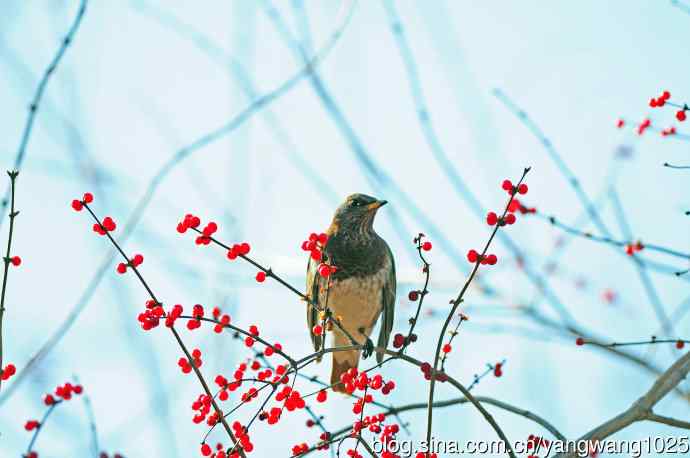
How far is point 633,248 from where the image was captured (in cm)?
423

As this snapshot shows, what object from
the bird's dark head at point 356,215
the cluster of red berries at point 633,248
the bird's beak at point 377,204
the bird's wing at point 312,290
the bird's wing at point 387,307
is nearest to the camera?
the cluster of red berries at point 633,248

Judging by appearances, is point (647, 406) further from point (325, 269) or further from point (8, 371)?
point (8, 371)

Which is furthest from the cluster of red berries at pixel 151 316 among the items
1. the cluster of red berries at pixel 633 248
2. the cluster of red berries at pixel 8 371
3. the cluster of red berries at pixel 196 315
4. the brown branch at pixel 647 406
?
the cluster of red berries at pixel 633 248

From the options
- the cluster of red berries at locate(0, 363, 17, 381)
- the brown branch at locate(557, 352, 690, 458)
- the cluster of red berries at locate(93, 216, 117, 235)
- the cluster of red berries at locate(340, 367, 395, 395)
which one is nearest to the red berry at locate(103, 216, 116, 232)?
the cluster of red berries at locate(93, 216, 117, 235)

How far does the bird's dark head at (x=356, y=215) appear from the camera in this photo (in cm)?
641

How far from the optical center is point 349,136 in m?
5.33

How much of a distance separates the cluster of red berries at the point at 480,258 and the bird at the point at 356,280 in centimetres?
265

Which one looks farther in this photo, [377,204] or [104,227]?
[377,204]

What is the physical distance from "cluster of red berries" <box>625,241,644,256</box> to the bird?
214 cm

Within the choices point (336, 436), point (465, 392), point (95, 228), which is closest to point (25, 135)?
point (95, 228)

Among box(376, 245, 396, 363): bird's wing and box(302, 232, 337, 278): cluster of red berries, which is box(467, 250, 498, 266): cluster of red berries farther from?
box(376, 245, 396, 363): bird's wing

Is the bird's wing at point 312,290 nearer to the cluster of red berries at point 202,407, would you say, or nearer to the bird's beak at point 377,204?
the bird's beak at point 377,204

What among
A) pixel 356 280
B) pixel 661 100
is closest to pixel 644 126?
pixel 661 100

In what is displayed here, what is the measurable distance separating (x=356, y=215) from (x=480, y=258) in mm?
3399
